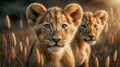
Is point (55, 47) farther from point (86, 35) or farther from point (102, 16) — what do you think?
point (102, 16)

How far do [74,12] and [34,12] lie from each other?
0.27 metres

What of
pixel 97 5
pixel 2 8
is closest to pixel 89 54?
pixel 97 5

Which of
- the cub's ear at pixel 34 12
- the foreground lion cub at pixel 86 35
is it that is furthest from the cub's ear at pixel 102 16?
the cub's ear at pixel 34 12

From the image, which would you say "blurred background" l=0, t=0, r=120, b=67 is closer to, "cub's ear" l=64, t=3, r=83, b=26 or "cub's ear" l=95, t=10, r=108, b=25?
"cub's ear" l=95, t=10, r=108, b=25

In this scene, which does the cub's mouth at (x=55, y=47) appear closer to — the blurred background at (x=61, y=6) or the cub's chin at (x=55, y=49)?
the cub's chin at (x=55, y=49)

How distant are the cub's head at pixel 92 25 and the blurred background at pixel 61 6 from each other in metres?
0.06

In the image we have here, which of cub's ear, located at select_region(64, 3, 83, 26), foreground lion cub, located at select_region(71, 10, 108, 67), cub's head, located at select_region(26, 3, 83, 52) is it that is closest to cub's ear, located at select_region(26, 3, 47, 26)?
cub's head, located at select_region(26, 3, 83, 52)

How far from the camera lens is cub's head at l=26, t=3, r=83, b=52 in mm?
4562

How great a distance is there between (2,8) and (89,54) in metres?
0.69

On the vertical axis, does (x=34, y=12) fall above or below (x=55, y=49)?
above

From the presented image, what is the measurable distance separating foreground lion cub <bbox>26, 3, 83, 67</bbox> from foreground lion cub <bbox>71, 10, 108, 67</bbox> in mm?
138

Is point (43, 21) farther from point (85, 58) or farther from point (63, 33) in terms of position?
point (85, 58)

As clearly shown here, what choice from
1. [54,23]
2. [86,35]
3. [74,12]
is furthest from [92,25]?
[54,23]

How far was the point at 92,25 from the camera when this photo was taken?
4902 millimetres
